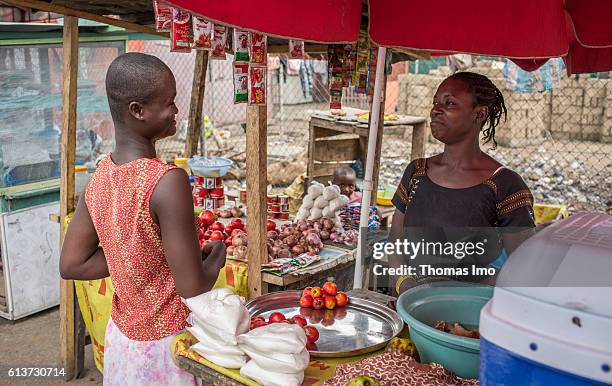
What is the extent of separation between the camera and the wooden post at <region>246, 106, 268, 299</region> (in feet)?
9.18

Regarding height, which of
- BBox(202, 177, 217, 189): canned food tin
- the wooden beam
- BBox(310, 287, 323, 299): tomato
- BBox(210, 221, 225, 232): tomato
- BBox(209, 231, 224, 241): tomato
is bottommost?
BBox(209, 231, 224, 241): tomato

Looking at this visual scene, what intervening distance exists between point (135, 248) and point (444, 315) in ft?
A: 3.41

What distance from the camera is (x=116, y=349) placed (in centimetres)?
203

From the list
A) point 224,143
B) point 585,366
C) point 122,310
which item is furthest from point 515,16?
point 224,143

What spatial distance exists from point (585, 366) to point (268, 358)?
3.06ft

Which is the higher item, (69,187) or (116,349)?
(69,187)

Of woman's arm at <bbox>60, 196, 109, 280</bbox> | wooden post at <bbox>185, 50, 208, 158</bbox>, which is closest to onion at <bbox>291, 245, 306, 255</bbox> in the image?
woman's arm at <bbox>60, 196, 109, 280</bbox>

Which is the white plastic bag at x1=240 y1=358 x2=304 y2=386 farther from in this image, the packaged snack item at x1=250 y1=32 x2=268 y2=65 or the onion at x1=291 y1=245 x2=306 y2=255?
the onion at x1=291 y1=245 x2=306 y2=255

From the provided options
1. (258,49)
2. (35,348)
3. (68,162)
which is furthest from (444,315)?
(35,348)

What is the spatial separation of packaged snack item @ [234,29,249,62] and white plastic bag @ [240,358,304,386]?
151 cm

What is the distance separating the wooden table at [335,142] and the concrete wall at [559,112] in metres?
6.55

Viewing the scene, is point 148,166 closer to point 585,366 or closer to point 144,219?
point 144,219

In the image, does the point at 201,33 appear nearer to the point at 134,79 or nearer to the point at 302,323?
the point at 134,79

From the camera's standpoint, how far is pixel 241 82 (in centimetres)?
271
